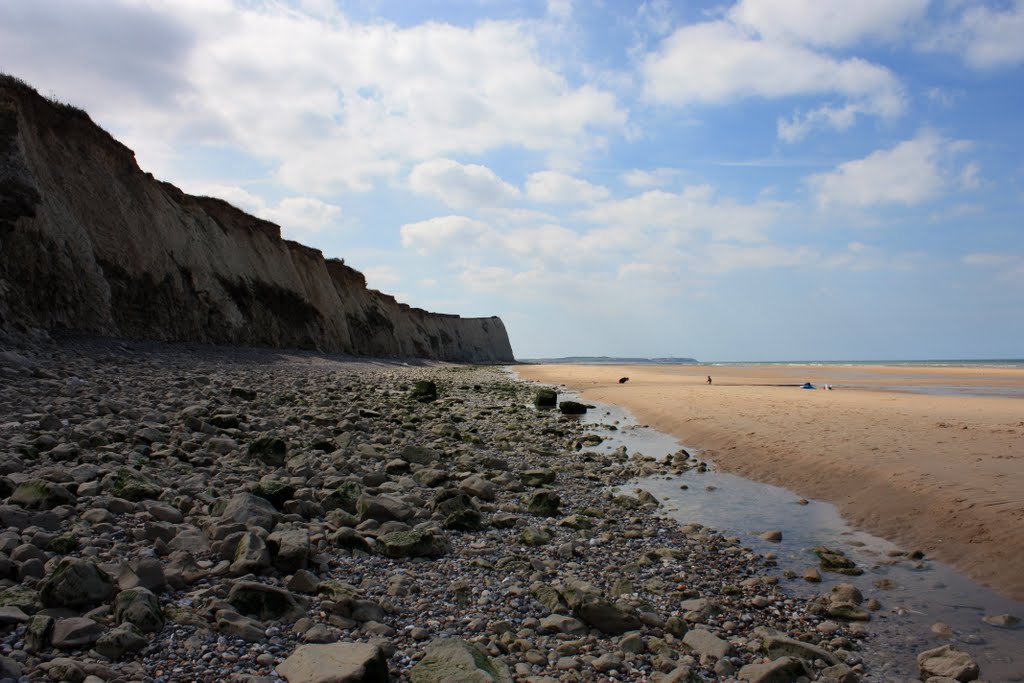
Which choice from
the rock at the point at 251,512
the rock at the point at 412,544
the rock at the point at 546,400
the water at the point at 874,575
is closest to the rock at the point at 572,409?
the rock at the point at 546,400

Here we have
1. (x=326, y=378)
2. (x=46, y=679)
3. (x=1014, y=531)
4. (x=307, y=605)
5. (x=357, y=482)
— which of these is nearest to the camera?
(x=46, y=679)

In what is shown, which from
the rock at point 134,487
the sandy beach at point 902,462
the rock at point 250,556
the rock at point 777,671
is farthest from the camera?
the sandy beach at point 902,462

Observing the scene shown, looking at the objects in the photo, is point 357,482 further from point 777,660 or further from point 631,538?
point 777,660

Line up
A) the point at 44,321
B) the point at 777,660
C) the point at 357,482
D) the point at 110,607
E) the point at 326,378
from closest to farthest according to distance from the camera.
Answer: the point at 110,607, the point at 777,660, the point at 357,482, the point at 44,321, the point at 326,378

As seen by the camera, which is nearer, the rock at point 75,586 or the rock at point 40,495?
the rock at point 75,586

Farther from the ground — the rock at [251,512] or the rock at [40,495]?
the rock at [40,495]

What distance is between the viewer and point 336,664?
289cm

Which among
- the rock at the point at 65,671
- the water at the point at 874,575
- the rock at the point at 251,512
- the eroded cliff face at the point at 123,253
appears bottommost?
the water at the point at 874,575

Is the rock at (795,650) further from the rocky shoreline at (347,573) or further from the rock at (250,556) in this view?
the rock at (250,556)

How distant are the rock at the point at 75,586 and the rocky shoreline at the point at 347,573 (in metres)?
0.01

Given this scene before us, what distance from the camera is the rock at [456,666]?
3.00 metres

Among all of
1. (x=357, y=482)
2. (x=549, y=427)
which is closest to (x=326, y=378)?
(x=549, y=427)

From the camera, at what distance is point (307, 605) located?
12.2ft

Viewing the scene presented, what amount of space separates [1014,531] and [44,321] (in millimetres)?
21356
